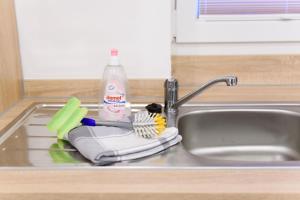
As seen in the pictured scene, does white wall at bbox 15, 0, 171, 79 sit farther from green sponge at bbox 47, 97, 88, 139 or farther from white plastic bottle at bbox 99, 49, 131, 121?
green sponge at bbox 47, 97, 88, 139

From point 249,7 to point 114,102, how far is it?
68 centimetres

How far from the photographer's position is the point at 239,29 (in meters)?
1.37

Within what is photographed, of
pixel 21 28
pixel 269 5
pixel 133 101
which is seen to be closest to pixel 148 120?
pixel 133 101

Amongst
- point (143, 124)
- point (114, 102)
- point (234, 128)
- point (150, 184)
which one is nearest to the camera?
point (150, 184)

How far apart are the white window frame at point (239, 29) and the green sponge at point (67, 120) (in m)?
0.57

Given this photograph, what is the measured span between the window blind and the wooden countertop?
31.3 inches

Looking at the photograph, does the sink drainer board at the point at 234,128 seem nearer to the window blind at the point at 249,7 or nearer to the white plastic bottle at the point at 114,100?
the white plastic bottle at the point at 114,100

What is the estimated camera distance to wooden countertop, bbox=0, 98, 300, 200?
71 centimetres

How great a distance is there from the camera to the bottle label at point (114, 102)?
1061 mm

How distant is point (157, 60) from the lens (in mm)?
1242


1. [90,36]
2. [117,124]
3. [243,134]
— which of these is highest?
[90,36]

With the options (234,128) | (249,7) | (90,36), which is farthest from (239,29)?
(90,36)

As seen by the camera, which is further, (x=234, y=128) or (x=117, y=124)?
(x=234, y=128)

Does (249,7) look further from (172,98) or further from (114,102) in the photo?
(114,102)
